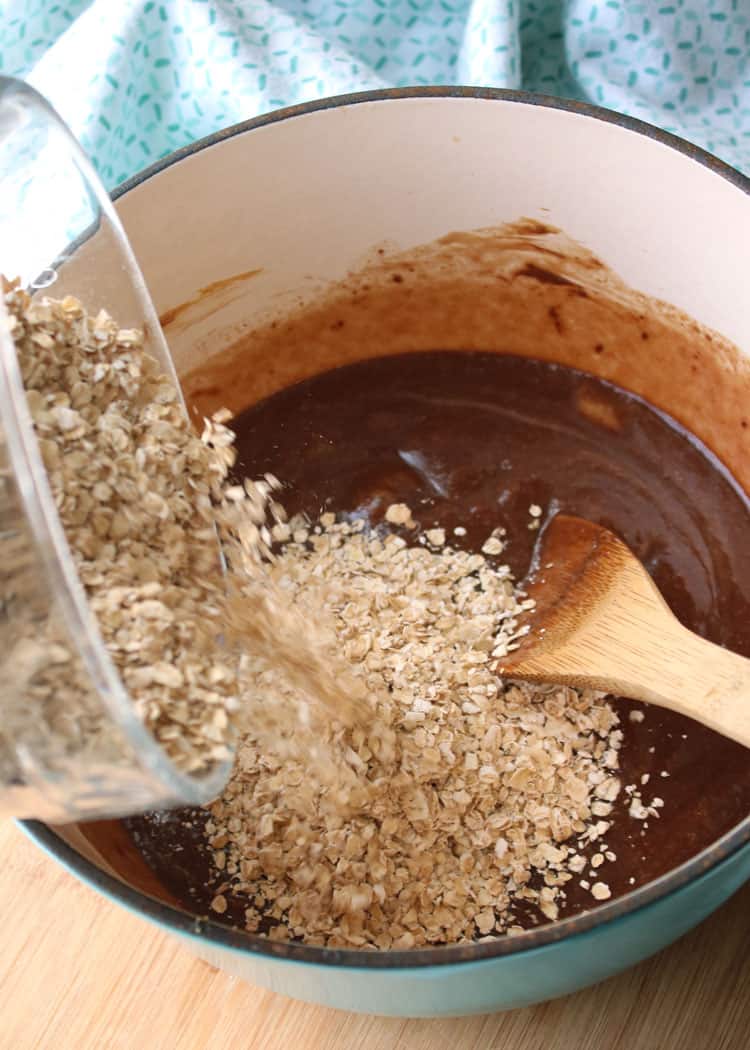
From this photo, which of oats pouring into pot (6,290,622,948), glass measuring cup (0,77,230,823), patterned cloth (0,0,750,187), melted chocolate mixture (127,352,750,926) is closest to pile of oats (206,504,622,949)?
oats pouring into pot (6,290,622,948)

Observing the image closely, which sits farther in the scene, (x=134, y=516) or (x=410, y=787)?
(x=410, y=787)

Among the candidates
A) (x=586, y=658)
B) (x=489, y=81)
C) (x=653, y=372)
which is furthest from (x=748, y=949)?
(x=489, y=81)

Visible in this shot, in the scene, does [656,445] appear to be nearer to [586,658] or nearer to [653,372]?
[653,372]

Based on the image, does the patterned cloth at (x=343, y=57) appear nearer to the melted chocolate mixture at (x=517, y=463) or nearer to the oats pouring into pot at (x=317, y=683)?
the melted chocolate mixture at (x=517, y=463)

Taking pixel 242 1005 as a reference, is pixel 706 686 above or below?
above

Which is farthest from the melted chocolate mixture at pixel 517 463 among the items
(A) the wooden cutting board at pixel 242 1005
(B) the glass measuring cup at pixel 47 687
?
(B) the glass measuring cup at pixel 47 687

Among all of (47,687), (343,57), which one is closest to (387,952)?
(47,687)

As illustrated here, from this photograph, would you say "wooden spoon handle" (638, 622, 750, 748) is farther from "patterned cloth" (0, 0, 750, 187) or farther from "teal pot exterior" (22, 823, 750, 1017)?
"patterned cloth" (0, 0, 750, 187)

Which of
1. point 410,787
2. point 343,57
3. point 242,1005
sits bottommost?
point 242,1005

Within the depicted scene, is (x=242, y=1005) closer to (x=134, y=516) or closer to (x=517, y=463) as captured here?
(x=134, y=516)
